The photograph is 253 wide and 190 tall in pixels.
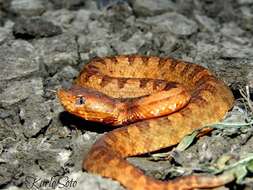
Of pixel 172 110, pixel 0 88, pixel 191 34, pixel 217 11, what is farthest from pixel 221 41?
pixel 0 88

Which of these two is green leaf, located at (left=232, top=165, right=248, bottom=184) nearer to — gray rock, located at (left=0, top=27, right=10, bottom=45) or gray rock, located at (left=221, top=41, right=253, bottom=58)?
gray rock, located at (left=221, top=41, right=253, bottom=58)

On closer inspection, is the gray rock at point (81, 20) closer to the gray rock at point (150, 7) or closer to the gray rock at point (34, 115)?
the gray rock at point (150, 7)

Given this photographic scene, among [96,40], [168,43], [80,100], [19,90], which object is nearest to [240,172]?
[80,100]

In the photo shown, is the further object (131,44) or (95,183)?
(131,44)

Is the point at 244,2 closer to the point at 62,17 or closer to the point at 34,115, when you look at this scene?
the point at 62,17

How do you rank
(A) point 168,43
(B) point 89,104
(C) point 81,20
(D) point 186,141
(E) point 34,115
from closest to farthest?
(D) point 186,141 → (B) point 89,104 → (E) point 34,115 → (A) point 168,43 → (C) point 81,20

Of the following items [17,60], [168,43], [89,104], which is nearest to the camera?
[89,104]

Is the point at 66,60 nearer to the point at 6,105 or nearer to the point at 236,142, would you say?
the point at 6,105
